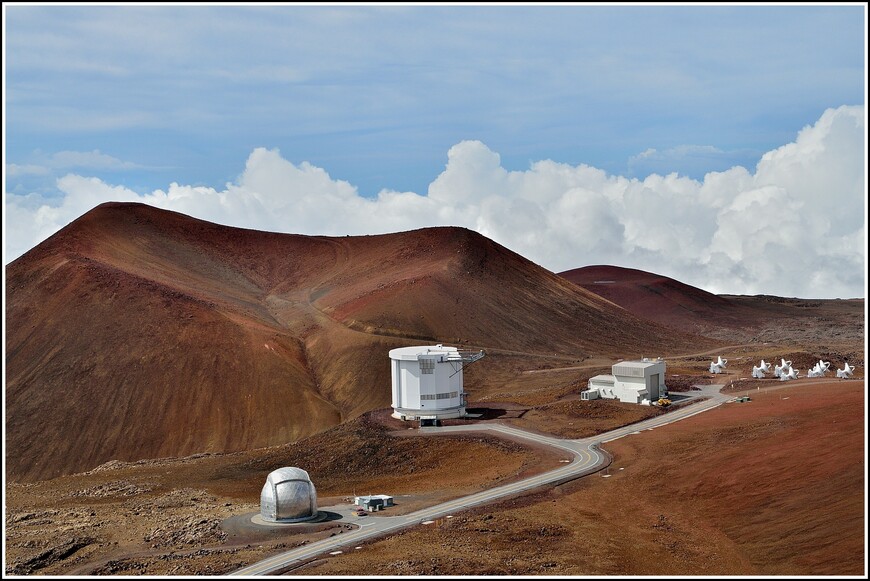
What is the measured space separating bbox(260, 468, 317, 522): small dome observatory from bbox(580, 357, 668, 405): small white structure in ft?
107

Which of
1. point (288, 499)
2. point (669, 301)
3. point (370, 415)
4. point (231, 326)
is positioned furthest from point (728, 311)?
point (288, 499)

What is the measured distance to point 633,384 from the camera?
68250 mm

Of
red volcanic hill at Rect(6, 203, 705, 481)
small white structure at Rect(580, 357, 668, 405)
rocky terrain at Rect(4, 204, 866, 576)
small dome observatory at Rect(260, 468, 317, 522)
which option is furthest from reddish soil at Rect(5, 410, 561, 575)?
small white structure at Rect(580, 357, 668, 405)

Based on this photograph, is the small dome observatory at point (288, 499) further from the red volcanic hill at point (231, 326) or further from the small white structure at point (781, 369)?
the small white structure at point (781, 369)

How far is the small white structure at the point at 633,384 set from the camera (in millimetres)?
67625

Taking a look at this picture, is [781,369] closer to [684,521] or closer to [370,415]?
[370,415]

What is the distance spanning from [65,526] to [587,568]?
2744cm

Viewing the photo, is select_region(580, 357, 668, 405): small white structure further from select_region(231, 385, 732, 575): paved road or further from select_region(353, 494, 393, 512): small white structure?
select_region(353, 494, 393, 512): small white structure

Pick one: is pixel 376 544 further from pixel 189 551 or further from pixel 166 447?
pixel 166 447

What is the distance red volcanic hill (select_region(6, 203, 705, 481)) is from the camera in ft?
266

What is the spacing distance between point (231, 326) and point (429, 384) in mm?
36294

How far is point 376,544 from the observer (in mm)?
37094

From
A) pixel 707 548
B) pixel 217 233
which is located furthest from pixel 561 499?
pixel 217 233

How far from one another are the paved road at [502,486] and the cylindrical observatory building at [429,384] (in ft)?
8.27
